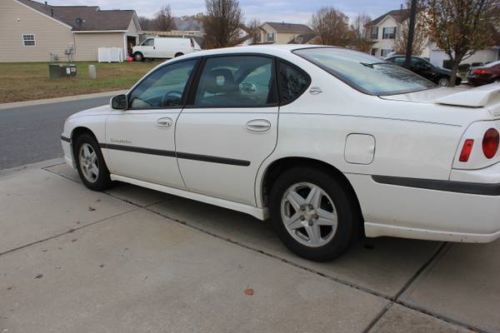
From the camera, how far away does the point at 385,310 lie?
292cm

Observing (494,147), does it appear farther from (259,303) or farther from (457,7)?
(457,7)

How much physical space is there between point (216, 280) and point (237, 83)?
63.6 inches

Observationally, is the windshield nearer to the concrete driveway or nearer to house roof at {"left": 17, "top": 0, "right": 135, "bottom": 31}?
the concrete driveway

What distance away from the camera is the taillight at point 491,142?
2811mm

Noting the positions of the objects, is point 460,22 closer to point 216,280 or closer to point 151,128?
point 151,128

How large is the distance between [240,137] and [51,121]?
851 centimetres

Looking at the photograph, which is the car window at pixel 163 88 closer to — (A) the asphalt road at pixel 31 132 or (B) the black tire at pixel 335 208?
(B) the black tire at pixel 335 208

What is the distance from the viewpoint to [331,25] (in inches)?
2256

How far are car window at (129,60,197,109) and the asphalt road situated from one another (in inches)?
119

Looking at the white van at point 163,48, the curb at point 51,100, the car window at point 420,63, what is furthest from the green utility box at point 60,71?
the car window at point 420,63

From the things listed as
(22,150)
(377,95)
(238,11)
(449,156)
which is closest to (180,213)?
(377,95)

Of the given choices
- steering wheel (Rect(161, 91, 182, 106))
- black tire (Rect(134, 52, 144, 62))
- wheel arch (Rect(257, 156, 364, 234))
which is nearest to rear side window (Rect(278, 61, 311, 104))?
wheel arch (Rect(257, 156, 364, 234))

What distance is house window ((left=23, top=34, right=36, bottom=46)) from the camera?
41.1 metres

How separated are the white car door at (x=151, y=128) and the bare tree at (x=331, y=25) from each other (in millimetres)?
44679
